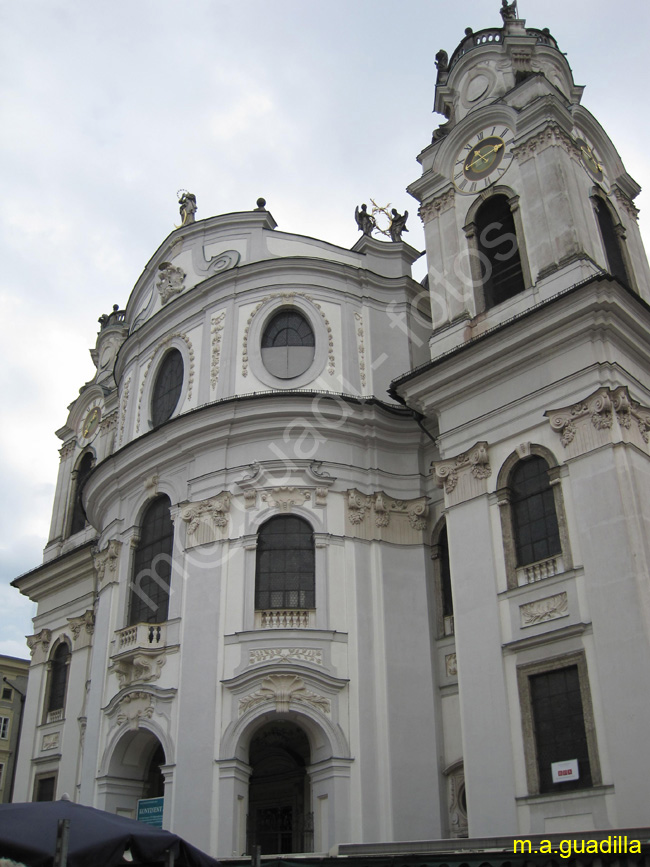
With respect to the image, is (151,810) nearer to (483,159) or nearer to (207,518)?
Answer: (207,518)

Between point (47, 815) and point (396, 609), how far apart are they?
39.4 ft

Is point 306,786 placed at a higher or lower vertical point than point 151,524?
lower

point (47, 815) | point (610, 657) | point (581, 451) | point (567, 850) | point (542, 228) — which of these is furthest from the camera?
point (542, 228)

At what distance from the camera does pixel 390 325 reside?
23.4 metres

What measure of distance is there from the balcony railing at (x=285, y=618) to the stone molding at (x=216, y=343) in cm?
627

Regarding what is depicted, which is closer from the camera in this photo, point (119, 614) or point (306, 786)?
point (306, 786)

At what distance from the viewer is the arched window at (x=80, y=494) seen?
98.8 feet

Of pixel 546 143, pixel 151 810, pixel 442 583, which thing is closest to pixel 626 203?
pixel 546 143

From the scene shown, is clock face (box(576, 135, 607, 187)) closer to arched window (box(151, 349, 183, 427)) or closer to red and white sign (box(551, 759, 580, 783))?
arched window (box(151, 349, 183, 427))

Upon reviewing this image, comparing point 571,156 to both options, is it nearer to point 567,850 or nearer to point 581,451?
point 581,451

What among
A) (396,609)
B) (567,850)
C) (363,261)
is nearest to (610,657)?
(567,850)

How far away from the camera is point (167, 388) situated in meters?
24.1

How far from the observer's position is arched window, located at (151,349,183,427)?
2369 centimetres

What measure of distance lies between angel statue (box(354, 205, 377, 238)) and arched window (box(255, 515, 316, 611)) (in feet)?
31.2
